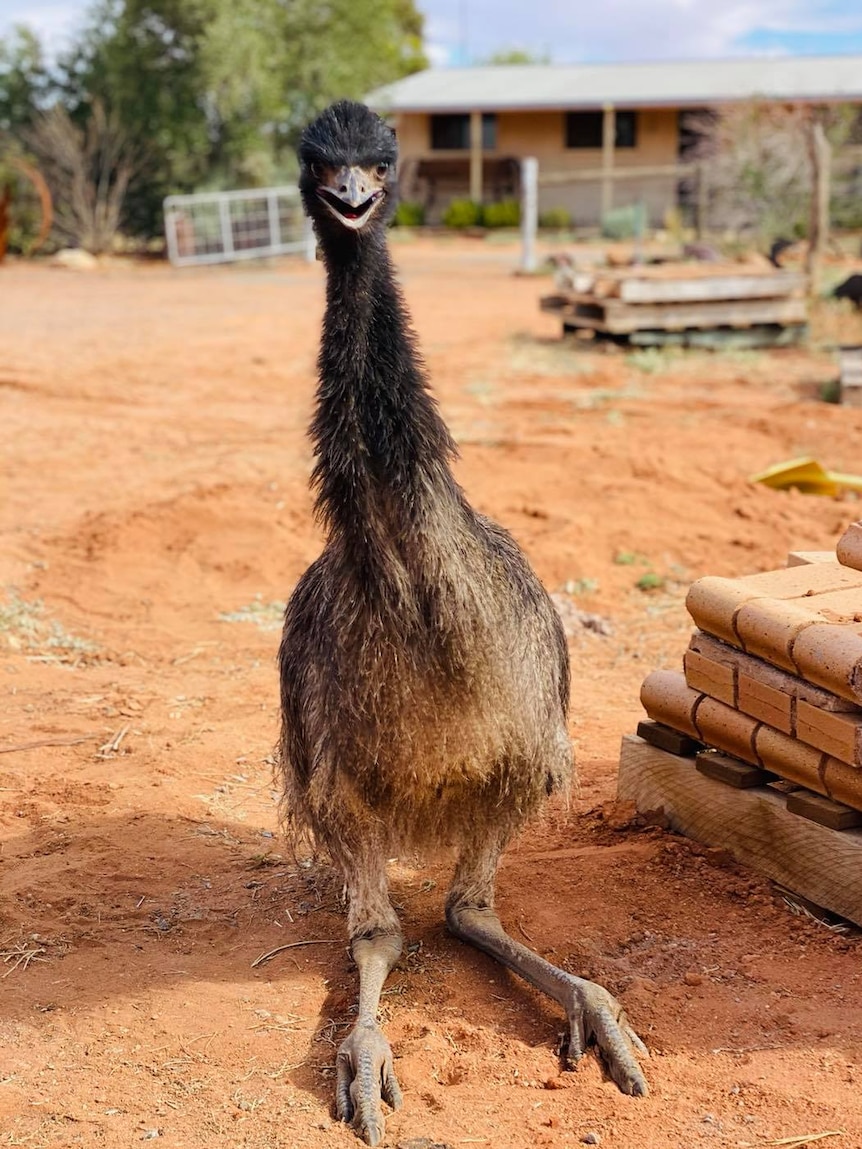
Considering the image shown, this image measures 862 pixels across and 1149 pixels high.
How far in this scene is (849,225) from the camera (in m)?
30.3

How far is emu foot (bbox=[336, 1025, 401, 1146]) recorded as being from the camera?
314 centimetres

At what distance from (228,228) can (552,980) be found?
80.6 feet

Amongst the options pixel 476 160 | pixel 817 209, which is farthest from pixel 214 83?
pixel 817 209

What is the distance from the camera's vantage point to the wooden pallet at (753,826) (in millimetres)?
3791

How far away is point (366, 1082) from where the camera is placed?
3205 mm

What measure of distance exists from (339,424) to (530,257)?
20689 mm

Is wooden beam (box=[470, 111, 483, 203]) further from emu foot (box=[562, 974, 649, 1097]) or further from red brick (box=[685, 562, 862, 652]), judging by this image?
emu foot (box=[562, 974, 649, 1097])

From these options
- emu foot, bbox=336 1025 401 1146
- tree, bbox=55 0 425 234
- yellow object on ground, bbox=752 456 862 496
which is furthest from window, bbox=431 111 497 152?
emu foot, bbox=336 1025 401 1146


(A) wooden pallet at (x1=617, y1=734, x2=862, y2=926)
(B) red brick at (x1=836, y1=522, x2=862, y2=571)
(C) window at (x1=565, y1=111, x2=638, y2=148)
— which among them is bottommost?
(A) wooden pallet at (x1=617, y1=734, x2=862, y2=926)

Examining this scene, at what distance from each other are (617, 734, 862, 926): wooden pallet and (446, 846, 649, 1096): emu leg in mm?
732

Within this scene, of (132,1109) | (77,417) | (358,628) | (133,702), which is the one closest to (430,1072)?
(132,1109)

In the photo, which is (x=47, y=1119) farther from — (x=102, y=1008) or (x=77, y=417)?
(x=77, y=417)

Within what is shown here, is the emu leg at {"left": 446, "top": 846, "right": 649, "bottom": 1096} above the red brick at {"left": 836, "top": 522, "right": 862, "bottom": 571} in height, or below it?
below

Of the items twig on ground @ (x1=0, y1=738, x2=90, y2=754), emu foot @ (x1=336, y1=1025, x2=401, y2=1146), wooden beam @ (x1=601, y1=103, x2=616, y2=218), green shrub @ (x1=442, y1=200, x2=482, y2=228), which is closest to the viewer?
emu foot @ (x1=336, y1=1025, x2=401, y2=1146)
